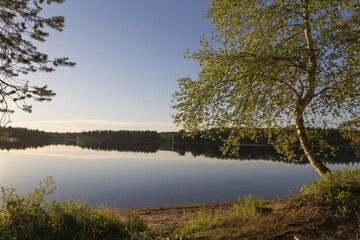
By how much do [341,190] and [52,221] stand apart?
8.53 meters

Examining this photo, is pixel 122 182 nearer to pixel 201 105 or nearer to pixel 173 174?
pixel 173 174

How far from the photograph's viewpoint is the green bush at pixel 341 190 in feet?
31.4

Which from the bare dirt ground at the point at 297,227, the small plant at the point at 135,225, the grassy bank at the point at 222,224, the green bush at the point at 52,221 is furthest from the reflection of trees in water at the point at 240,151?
the green bush at the point at 52,221

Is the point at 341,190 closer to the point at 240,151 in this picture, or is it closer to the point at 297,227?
the point at 297,227

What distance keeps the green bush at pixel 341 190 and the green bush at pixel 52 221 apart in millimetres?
6068

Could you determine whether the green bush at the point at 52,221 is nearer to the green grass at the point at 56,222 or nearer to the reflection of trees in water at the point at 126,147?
the green grass at the point at 56,222

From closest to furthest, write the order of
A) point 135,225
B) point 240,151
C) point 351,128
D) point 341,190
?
point 135,225 < point 341,190 < point 351,128 < point 240,151

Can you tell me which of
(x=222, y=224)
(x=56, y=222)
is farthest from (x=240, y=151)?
(x=56, y=222)

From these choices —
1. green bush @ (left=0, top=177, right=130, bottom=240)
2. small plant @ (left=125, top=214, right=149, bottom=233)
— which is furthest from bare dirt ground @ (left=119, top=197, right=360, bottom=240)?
green bush @ (left=0, top=177, right=130, bottom=240)

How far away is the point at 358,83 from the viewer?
12.2 metres

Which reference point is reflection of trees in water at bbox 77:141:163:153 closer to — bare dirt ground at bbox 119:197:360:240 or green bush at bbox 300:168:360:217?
green bush at bbox 300:168:360:217

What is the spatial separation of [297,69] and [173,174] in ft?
99.9

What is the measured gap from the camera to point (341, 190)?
33.4 ft

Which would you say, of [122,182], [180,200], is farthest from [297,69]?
[122,182]
